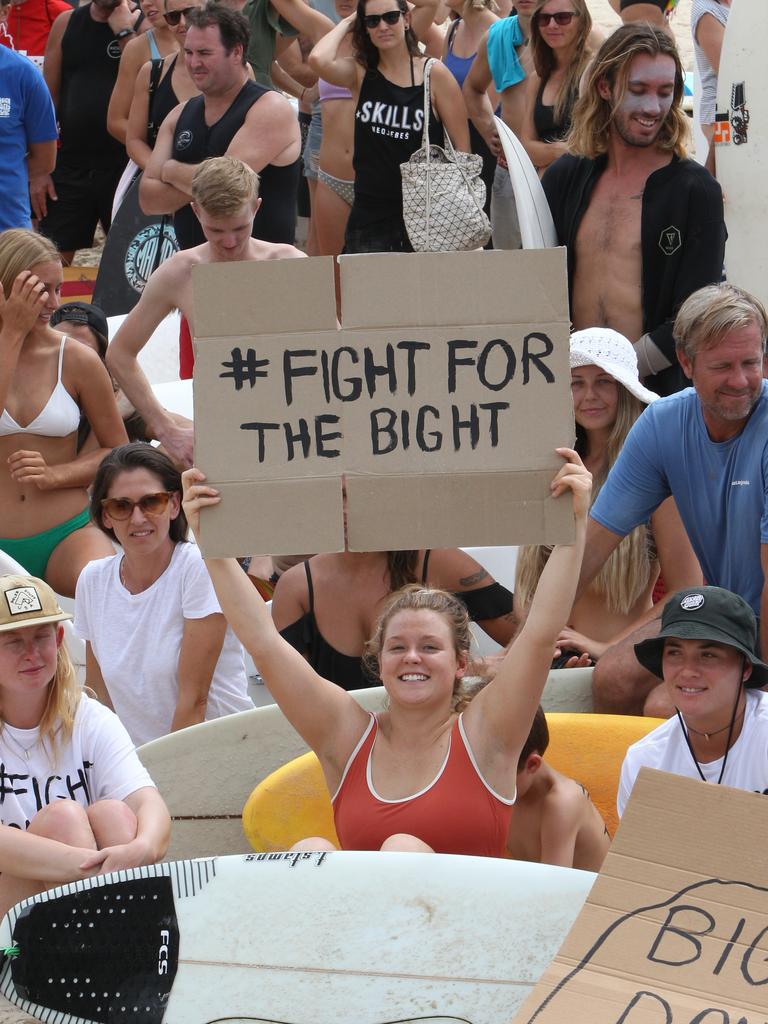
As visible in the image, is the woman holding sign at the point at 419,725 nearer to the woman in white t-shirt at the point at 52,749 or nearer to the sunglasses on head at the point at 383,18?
the woman in white t-shirt at the point at 52,749

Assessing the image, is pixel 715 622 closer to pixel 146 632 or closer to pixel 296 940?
pixel 296 940

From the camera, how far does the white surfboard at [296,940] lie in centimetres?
261

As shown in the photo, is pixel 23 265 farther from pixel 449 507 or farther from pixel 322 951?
pixel 322 951

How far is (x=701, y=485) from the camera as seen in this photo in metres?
3.67

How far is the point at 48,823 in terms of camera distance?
3207 mm

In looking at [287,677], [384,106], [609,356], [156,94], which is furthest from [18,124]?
[287,677]

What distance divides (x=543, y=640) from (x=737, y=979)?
0.95 metres

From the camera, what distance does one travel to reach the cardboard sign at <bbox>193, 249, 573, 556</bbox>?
277cm

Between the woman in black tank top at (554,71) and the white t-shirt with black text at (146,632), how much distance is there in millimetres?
2452

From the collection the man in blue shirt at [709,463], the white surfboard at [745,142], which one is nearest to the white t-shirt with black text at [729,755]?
the man in blue shirt at [709,463]

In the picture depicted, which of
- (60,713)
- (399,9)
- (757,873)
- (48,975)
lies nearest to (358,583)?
(60,713)

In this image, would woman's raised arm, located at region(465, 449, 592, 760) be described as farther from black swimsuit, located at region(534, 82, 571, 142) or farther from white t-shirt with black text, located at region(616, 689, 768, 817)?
black swimsuit, located at region(534, 82, 571, 142)

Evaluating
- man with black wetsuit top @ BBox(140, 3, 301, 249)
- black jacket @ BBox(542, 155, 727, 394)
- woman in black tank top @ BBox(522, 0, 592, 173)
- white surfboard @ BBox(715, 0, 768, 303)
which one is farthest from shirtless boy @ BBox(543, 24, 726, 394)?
man with black wetsuit top @ BBox(140, 3, 301, 249)

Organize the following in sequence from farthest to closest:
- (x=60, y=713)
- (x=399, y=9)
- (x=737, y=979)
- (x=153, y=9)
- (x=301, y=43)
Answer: (x=301, y=43), (x=153, y=9), (x=399, y=9), (x=60, y=713), (x=737, y=979)
